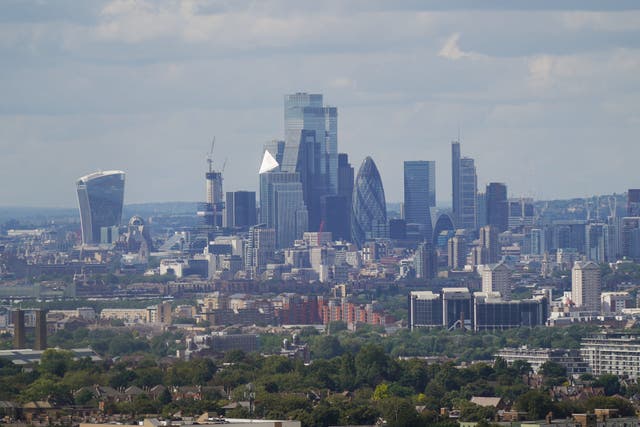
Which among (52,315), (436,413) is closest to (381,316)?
→ (52,315)

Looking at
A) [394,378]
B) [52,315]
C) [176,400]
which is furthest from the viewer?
[52,315]

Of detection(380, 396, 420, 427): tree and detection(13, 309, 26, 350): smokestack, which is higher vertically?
detection(380, 396, 420, 427): tree

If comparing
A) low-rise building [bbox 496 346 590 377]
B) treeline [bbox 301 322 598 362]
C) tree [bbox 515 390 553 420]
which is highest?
tree [bbox 515 390 553 420]

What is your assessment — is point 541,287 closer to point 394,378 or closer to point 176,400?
point 394,378

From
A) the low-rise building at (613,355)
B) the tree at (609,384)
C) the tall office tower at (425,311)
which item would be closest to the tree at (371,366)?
the tree at (609,384)

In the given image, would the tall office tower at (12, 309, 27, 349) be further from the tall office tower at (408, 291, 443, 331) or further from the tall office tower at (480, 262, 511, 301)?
the tall office tower at (480, 262, 511, 301)

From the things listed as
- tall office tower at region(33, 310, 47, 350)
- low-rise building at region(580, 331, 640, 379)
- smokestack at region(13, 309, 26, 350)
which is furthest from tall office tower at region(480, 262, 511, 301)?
smokestack at region(13, 309, 26, 350)
